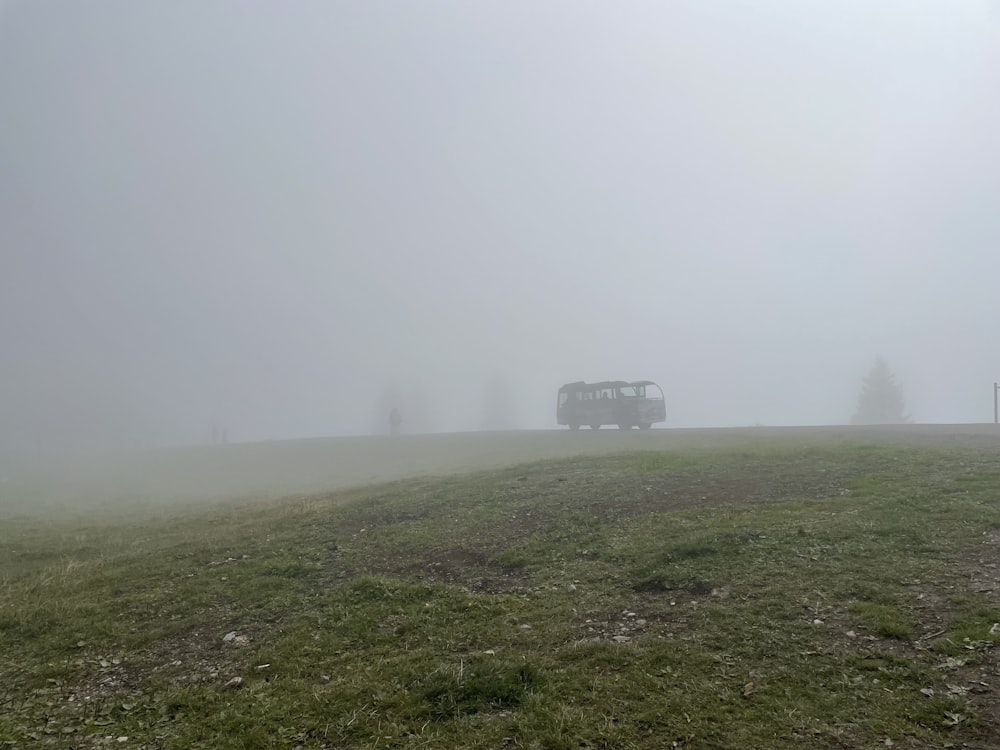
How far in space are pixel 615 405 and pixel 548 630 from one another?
141 ft

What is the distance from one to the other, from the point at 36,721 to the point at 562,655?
5.34 meters

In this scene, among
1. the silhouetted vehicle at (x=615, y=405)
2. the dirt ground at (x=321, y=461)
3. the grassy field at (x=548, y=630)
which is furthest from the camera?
the silhouetted vehicle at (x=615, y=405)

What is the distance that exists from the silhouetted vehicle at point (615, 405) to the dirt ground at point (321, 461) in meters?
3.13

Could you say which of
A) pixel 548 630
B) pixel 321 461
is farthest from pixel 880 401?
pixel 548 630

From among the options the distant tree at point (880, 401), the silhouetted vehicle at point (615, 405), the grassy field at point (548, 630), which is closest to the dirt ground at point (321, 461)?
the silhouetted vehicle at point (615, 405)

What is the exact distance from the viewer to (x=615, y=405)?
49.5 m

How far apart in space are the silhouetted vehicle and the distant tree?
3417cm

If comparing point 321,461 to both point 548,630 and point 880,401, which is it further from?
point 880,401

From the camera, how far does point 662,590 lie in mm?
8500

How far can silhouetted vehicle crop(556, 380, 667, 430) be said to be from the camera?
4803cm

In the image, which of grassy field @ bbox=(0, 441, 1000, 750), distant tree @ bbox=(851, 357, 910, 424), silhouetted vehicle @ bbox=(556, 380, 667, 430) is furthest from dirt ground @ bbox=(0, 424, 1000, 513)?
distant tree @ bbox=(851, 357, 910, 424)

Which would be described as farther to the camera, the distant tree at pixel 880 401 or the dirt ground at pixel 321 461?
the distant tree at pixel 880 401

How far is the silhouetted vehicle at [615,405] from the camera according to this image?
48.0 metres

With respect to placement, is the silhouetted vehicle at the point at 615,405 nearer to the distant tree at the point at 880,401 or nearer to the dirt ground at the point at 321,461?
the dirt ground at the point at 321,461
